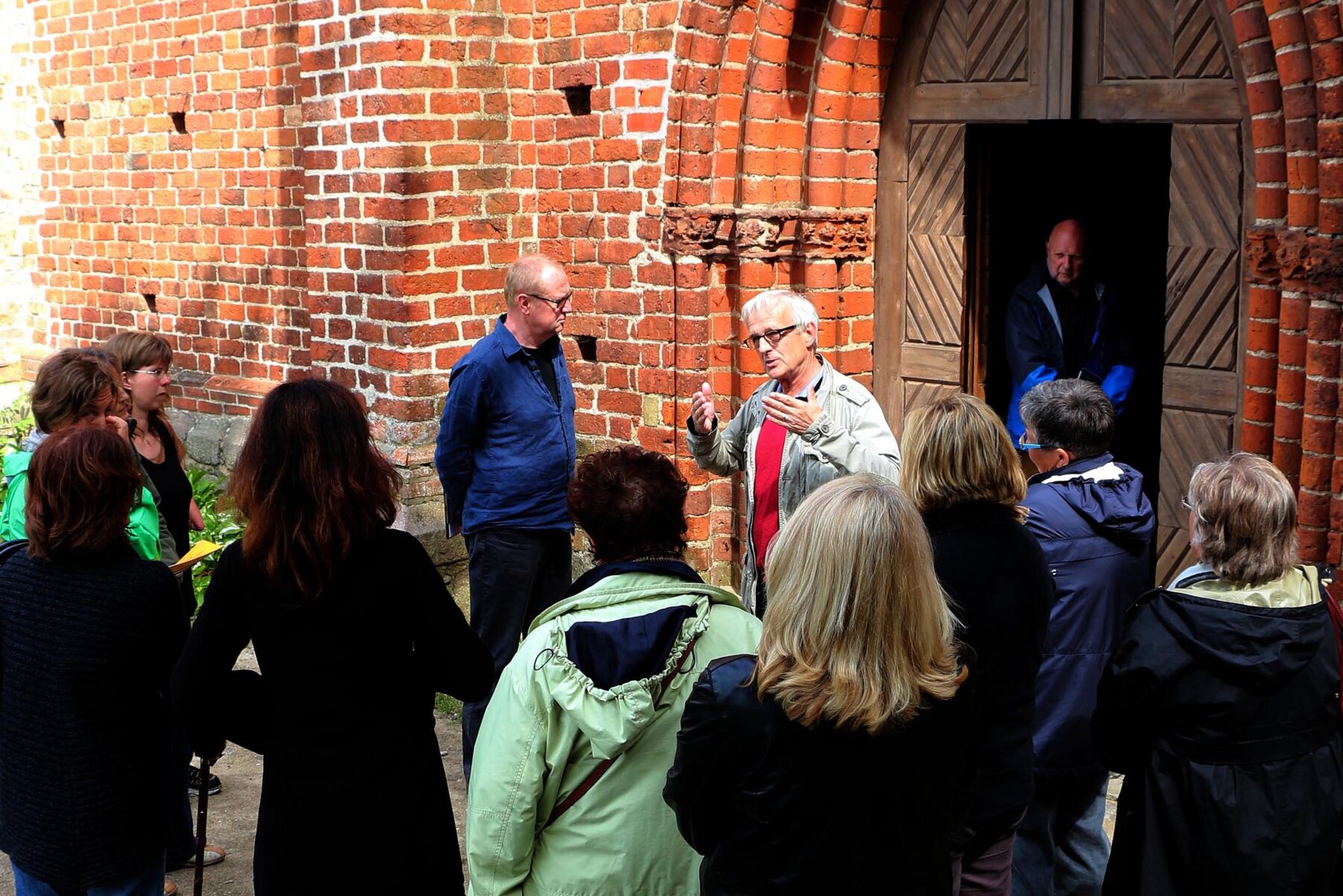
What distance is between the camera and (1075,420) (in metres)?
3.64

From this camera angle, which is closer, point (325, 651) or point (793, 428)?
point (325, 651)

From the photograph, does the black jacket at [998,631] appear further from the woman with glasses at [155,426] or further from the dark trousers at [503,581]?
the woman with glasses at [155,426]

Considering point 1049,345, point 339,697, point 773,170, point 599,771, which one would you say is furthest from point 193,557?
point 1049,345

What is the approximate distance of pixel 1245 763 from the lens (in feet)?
9.52

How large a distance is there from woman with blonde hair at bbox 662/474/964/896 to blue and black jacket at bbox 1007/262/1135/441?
3.58 metres

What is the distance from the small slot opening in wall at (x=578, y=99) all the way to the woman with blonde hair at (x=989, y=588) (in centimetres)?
367

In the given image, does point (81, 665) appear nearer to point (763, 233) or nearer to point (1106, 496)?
point (1106, 496)

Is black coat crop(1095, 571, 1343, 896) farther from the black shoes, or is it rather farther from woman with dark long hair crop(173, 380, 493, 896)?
the black shoes

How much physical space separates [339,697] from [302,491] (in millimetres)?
442

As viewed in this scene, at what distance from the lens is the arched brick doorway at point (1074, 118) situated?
4.93 metres

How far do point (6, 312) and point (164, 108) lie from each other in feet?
7.83

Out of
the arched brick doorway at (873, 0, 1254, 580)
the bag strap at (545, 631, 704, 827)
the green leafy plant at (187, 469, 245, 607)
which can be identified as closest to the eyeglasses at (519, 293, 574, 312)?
the arched brick doorway at (873, 0, 1254, 580)

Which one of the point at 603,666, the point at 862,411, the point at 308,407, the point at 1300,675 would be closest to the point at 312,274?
the point at 862,411

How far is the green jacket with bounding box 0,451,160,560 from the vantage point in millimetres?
3680
